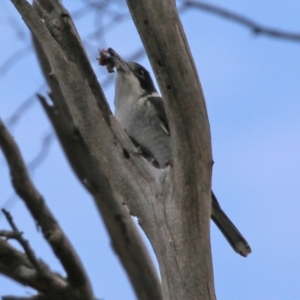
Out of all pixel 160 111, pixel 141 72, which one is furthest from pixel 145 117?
pixel 141 72

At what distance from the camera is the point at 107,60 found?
177 inches

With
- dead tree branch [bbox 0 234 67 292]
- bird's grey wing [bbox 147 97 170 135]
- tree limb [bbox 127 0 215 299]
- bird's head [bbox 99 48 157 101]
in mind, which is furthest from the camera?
bird's head [bbox 99 48 157 101]

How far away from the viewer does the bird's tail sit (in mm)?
4410

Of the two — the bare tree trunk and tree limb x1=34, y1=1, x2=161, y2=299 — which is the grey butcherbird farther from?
the bare tree trunk

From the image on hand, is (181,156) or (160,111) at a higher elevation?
(160,111)

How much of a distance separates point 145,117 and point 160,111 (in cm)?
10

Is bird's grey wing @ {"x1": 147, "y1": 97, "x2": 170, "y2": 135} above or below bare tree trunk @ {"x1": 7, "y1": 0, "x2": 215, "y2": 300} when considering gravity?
above

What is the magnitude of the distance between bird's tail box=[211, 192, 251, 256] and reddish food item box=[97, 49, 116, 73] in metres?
0.88

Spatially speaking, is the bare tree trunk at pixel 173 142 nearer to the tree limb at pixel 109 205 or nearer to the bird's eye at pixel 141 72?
the tree limb at pixel 109 205

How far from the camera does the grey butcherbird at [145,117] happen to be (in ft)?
14.7

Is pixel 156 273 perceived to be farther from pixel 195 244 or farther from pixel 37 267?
pixel 195 244

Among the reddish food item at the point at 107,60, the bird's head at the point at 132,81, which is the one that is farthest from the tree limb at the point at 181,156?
the bird's head at the point at 132,81

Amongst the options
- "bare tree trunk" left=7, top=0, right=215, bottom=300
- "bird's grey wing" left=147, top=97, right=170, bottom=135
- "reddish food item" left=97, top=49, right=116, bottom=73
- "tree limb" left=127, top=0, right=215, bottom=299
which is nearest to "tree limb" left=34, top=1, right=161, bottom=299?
"reddish food item" left=97, top=49, right=116, bottom=73

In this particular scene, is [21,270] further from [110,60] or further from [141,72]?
[141,72]
